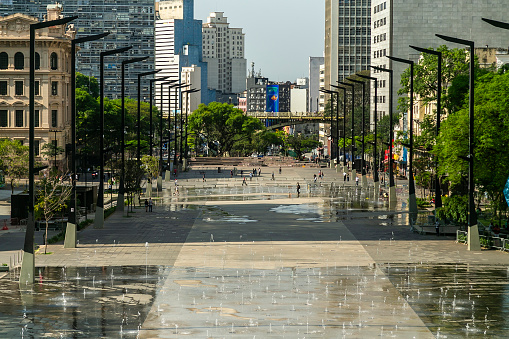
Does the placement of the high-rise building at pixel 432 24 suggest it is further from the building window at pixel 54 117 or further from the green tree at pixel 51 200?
the green tree at pixel 51 200

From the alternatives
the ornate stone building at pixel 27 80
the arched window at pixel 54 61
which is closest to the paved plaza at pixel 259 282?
the ornate stone building at pixel 27 80

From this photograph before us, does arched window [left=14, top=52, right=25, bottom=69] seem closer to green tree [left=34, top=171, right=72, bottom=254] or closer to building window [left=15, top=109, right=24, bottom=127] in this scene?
building window [left=15, top=109, right=24, bottom=127]

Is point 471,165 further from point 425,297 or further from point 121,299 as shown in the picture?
point 121,299

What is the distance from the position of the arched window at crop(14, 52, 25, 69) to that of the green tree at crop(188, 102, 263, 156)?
223 feet

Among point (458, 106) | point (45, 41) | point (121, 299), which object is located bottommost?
point (121, 299)

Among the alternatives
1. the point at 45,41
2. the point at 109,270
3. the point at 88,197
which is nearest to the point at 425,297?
the point at 109,270

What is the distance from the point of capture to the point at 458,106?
2295 inches

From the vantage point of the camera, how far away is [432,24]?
139 m

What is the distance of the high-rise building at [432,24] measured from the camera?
451ft

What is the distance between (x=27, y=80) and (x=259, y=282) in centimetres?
7695

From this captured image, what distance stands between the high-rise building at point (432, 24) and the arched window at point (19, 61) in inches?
2327

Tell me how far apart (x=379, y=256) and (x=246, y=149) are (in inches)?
5330

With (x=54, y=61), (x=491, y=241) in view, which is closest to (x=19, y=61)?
(x=54, y=61)

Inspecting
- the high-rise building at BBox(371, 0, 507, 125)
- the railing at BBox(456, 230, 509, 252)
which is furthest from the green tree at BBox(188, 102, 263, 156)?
the railing at BBox(456, 230, 509, 252)
